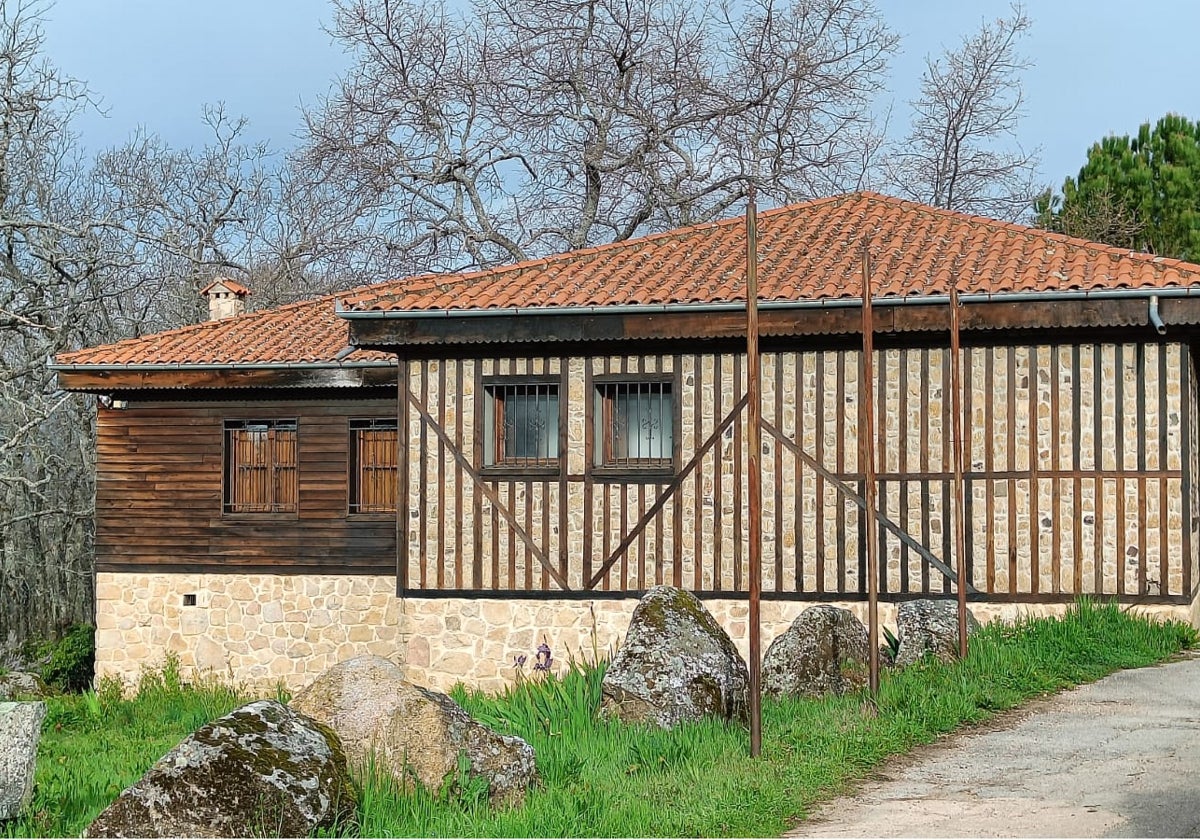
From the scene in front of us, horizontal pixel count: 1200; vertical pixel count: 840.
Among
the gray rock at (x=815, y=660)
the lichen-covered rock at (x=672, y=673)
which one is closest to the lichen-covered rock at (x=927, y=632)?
the gray rock at (x=815, y=660)

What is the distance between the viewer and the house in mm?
13625

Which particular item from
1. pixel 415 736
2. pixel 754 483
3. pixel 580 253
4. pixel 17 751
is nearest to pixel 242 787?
pixel 415 736

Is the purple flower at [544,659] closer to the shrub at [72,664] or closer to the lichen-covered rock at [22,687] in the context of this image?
the lichen-covered rock at [22,687]

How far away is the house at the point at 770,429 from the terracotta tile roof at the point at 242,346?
29cm

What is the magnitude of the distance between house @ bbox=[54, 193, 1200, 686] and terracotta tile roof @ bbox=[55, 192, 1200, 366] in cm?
5

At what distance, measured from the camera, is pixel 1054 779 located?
8.02 metres

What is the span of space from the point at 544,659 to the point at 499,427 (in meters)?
2.57

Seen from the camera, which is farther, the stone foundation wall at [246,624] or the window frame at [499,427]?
the stone foundation wall at [246,624]

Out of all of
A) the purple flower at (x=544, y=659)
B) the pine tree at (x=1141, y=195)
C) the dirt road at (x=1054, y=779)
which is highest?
the pine tree at (x=1141, y=195)

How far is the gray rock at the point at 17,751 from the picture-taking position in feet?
24.2

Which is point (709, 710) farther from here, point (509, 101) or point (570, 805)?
point (509, 101)

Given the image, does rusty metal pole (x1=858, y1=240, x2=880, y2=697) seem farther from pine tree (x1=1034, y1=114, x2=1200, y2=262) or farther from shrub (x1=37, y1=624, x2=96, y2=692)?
pine tree (x1=1034, y1=114, x2=1200, y2=262)

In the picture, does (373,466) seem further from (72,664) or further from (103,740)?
(72,664)

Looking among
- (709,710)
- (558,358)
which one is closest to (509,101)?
(558,358)
